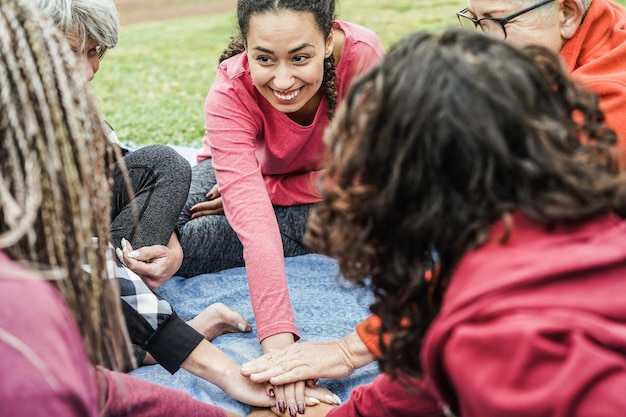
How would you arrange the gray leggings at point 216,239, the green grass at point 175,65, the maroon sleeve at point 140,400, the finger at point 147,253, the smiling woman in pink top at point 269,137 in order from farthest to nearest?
the green grass at point 175,65 → the gray leggings at point 216,239 → the finger at point 147,253 → the smiling woman in pink top at point 269,137 → the maroon sleeve at point 140,400

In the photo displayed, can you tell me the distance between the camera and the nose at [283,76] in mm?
2445

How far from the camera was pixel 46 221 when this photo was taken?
1.15 metres

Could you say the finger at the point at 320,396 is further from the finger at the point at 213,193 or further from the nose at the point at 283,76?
the finger at the point at 213,193

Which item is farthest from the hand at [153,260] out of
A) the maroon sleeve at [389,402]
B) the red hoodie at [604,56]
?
the red hoodie at [604,56]

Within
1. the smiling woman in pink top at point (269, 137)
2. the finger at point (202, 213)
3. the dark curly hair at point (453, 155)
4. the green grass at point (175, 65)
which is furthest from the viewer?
the green grass at point (175, 65)

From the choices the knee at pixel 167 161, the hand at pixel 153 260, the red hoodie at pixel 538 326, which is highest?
the red hoodie at pixel 538 326

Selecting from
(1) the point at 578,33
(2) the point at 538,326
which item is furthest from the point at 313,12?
(2) the point at 538,326

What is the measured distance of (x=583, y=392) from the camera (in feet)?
3.26

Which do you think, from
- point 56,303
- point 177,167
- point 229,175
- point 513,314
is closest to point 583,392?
point 513,314

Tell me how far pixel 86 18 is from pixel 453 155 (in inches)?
67.1

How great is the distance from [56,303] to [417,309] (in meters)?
0.63

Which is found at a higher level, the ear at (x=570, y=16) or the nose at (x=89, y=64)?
the ear at (x=570, y=16)

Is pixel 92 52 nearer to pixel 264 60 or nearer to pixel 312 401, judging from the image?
pixel 264 60

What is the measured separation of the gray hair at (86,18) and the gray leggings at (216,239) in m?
0.79
